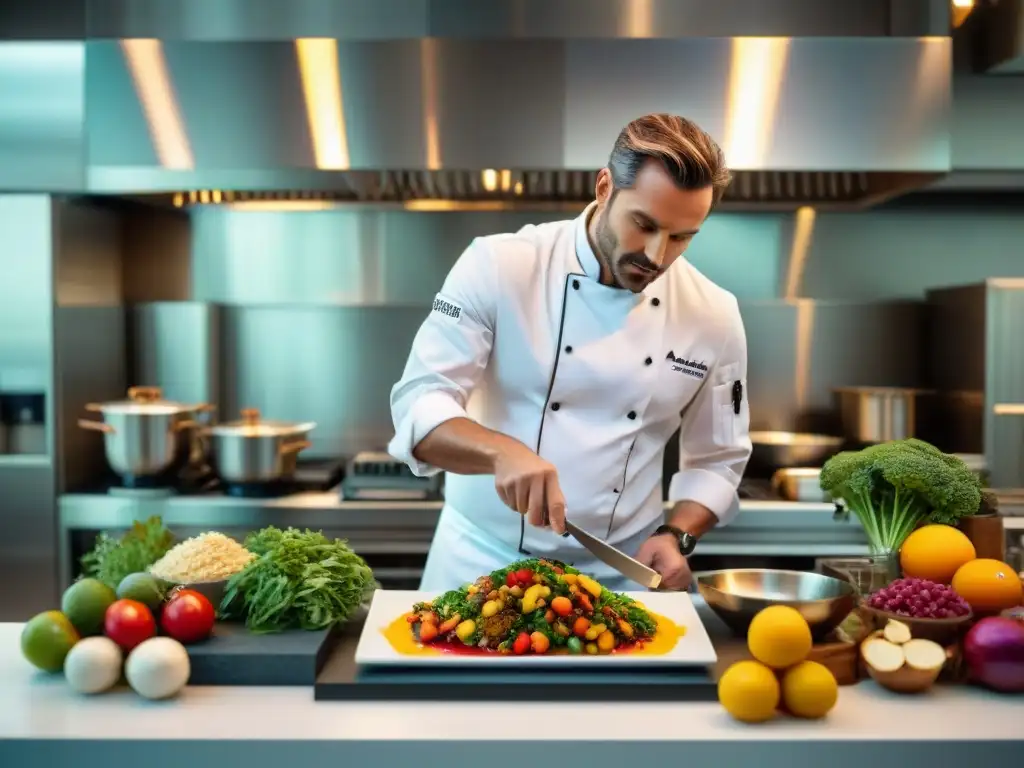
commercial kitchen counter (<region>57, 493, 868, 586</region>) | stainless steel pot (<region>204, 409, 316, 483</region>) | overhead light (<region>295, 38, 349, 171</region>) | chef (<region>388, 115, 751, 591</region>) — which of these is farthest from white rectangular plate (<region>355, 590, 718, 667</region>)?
overhead light (<region>295, 38, 349, 171</region>)

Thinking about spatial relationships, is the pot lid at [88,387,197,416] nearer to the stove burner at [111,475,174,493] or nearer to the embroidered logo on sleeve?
the stove burner at [111,475,174,493]

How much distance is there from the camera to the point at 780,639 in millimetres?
1501

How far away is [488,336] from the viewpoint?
2365 millimetres

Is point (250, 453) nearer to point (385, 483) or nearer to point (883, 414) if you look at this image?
point (385, 483)

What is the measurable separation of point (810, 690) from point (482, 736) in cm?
46

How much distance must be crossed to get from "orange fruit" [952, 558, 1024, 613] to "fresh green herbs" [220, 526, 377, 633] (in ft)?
3.36

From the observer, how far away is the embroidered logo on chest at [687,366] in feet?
7.84

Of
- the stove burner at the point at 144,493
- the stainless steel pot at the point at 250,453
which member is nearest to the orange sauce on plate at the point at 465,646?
the stainless steel pot at the point at 250,453

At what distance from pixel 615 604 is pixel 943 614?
20.3 inches

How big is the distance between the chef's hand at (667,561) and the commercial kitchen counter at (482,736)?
24.9 inches

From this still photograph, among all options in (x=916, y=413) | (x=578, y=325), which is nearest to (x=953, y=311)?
(x=916, y=413)

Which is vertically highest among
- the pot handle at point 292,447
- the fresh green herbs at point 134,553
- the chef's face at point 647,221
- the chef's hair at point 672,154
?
the chef's hair at point 672,154

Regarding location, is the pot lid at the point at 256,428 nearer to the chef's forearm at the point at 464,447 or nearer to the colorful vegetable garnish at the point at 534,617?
the chef's forearm at the point at 464,447

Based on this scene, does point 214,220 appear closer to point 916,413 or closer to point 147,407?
point 147,407
